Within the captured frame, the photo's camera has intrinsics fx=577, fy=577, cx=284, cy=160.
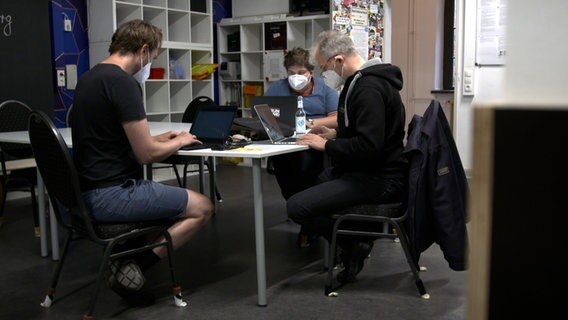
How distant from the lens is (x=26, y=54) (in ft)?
16.6

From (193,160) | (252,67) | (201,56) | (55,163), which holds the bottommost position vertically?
(193,160)

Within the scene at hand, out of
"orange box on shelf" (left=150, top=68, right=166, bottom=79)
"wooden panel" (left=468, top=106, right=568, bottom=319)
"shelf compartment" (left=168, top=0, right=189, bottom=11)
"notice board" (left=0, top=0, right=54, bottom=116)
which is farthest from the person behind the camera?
"shelf compartment" (left=168, top=0, right=189, bottom=11)

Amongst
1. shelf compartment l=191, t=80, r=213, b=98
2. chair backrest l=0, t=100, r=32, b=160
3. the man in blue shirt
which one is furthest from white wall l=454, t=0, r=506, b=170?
chair backrest l=0, t=100, r=32, b=160

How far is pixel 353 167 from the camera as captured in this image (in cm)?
269

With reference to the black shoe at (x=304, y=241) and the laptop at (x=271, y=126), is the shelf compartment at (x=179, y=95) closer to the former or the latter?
the black shoe at (x=304, y=241)

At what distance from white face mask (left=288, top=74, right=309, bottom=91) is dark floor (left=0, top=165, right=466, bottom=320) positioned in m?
0.97

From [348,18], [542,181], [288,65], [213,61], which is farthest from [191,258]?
[213,61]

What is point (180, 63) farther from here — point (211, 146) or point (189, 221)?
point (189, 221)

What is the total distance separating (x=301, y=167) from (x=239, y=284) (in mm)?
869

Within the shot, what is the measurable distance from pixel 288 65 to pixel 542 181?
3.17 m

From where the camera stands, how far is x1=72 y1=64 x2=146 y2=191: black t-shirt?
2344 millimetres

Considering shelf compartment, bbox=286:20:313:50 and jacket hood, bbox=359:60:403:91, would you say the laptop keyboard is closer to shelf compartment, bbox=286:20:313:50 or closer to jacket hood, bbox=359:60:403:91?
jacket hood, bbox=359:60:403:91

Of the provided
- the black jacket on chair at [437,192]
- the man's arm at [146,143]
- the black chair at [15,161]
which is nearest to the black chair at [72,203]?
the man's arm at [146,143]

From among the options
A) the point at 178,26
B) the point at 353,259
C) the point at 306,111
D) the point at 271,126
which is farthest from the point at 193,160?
the point at 178,26
